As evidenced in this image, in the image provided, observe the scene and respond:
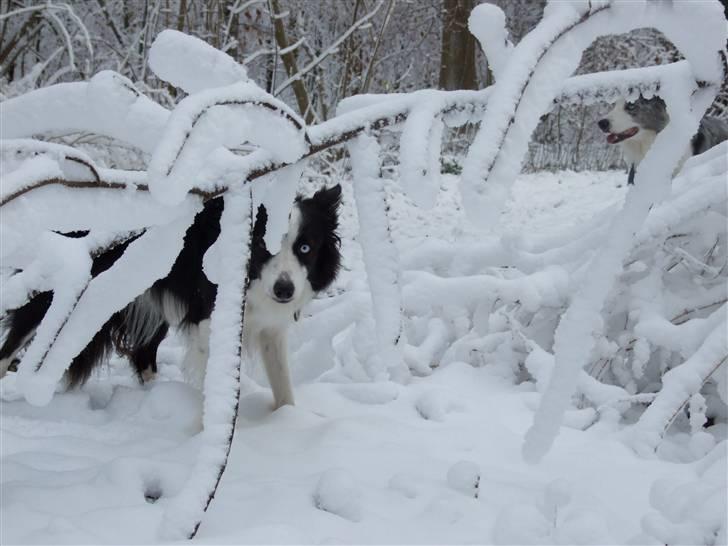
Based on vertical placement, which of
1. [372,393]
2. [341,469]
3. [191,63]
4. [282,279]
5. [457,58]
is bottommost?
[372,393]

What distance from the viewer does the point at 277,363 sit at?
3391 millimetres

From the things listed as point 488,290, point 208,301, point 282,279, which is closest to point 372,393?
point 282,279

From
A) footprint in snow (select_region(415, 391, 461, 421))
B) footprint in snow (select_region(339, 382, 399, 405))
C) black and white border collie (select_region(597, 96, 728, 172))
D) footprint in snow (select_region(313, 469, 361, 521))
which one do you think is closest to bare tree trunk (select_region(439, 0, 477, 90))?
black and white border collie (select_region(597, 96, 728, 172))

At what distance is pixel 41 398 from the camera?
1.27 metres

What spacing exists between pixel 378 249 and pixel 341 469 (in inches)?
40.2

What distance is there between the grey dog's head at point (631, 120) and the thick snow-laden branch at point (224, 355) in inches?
249

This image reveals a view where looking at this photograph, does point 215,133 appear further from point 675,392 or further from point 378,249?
point 675,392

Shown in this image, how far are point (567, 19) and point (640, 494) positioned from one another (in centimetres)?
161

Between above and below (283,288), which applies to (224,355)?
above

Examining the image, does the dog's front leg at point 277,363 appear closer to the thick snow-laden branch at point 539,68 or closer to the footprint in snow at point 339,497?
the footprint in snow at point 339,497

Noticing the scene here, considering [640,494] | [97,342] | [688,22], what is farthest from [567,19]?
[97,342]

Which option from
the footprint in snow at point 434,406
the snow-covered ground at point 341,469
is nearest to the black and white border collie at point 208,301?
the snow-covered ground at point 341,469

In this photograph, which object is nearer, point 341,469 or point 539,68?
point 539,68

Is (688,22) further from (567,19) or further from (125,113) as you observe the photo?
(125,113)
